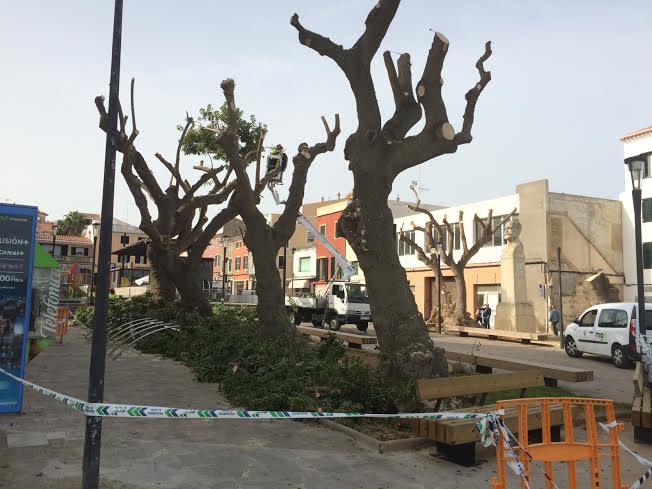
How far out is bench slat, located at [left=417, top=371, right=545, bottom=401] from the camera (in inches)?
255

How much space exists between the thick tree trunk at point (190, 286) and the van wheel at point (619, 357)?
12.1 metres

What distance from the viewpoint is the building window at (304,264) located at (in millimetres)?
54381

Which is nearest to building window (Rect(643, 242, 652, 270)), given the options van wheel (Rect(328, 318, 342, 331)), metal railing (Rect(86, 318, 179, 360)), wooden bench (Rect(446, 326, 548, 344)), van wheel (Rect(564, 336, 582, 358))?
wooden bench (Rect(446, 326, 548, 344))

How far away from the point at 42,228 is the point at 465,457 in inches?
2969

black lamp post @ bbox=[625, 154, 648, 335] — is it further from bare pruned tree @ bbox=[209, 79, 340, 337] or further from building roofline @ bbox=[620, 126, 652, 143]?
building roofline @ bbox=[620, 126, 652, 143]

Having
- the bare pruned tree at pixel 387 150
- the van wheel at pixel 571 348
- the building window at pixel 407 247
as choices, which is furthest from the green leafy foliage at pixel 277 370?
the building window at pixel 407 247

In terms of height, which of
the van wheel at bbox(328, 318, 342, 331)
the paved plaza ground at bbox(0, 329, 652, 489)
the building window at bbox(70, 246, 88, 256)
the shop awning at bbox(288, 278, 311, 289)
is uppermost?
the building window at bbox(70, 246, 88, 256)

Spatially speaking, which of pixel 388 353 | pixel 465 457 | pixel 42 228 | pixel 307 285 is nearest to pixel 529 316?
pixel 388 353

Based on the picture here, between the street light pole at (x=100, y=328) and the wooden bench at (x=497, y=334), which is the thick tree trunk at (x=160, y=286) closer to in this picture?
the wooden bench at (x=497, y=334)

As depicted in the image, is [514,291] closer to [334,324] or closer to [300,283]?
[334,324]

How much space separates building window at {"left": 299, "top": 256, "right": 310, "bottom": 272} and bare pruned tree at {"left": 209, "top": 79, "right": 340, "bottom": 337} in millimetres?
39637

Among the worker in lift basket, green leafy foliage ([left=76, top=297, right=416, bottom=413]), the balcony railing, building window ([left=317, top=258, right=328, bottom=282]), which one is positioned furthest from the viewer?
the balcony railing

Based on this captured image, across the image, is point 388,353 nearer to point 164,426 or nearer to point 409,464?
point 409,464

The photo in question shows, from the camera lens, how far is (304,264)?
5509cm
